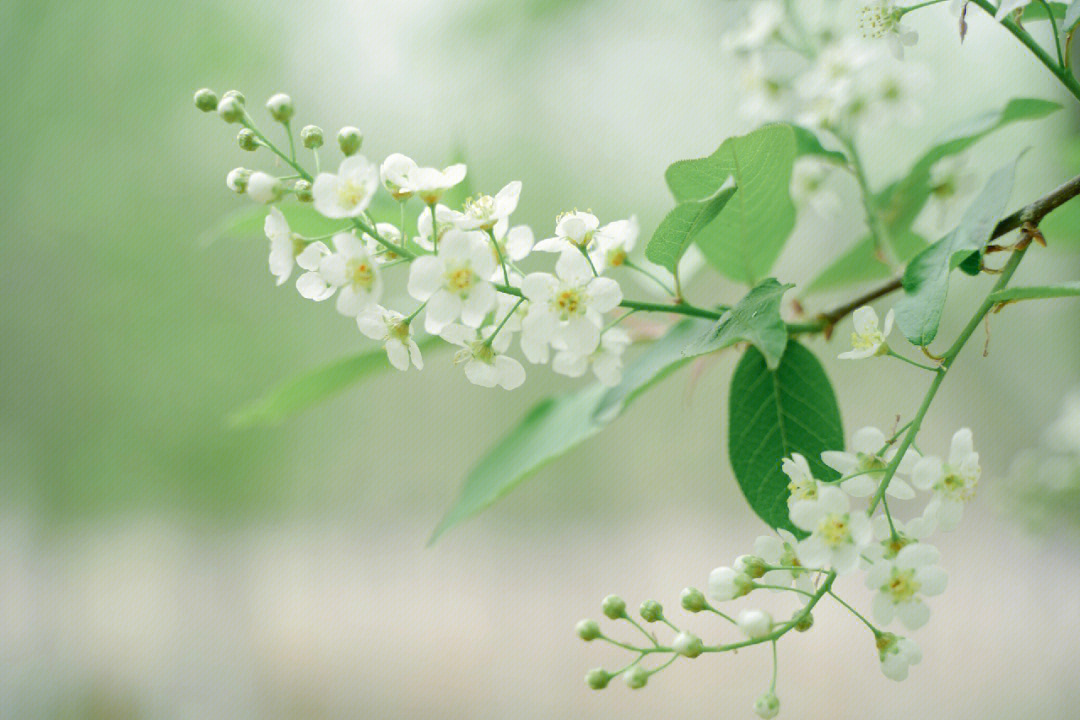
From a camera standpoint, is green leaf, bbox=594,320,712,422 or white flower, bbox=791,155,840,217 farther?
white flower, bbox=791,155,840,217

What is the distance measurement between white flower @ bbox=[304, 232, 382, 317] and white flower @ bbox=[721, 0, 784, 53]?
374 mm

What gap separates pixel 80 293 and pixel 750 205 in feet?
6.75

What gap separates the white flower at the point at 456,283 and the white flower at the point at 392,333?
0.03 metres

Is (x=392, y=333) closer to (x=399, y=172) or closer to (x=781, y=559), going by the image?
(x=399, y=172)

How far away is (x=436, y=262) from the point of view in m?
0.33

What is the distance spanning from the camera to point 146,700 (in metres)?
2.45

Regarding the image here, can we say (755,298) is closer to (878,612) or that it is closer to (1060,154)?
(878,612)

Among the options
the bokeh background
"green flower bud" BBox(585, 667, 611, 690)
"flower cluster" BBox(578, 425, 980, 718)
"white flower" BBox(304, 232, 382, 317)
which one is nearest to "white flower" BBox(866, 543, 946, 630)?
"flower cluster" BBox(578, 425, 980, 718)

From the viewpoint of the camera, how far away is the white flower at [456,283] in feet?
1.08

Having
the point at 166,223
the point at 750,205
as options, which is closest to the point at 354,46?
the point at 166,223

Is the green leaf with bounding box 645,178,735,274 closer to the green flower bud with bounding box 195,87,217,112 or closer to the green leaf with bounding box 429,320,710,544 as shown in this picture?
the green leaf with bounding box 429,320,710,544

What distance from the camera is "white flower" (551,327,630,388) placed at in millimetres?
398

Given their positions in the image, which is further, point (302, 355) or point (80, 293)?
point (302, 355)

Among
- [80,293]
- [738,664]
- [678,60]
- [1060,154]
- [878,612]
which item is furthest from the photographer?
[738,664]
